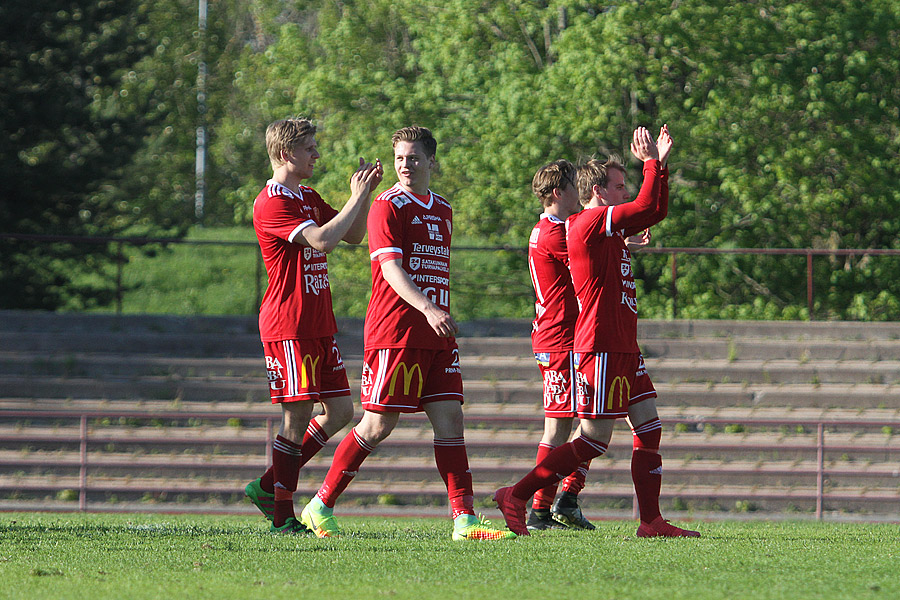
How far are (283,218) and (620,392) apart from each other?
2063 millimetres

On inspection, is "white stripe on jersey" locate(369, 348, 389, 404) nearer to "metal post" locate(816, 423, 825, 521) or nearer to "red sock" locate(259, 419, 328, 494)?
"red sock" locate(259, 419, 328, 494)

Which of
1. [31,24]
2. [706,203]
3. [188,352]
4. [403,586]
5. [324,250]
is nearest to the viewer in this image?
[403,586]

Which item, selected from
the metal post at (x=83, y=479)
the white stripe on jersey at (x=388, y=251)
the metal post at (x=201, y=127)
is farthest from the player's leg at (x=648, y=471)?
Answer: the metal post at (x=201, y=127)

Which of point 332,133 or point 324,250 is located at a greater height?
point 332,133

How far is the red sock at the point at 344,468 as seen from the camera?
596cm

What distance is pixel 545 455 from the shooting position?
7031 millimetres

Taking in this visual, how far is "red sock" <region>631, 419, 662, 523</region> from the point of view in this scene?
20.6 ft

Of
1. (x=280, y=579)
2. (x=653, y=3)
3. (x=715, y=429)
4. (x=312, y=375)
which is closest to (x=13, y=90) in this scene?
(x=653, y=3)

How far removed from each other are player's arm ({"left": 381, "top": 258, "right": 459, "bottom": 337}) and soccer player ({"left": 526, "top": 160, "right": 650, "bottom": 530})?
146cm

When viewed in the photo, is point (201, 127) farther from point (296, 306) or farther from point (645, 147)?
point (645, 147)

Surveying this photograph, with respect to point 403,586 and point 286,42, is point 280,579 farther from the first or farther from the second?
point 286,42

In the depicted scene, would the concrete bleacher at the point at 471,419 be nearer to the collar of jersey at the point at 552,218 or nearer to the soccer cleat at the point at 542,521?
the soccer cleat at the point at 542,521

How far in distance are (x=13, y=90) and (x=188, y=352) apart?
597 cm

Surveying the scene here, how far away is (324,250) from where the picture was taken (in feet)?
19.4
